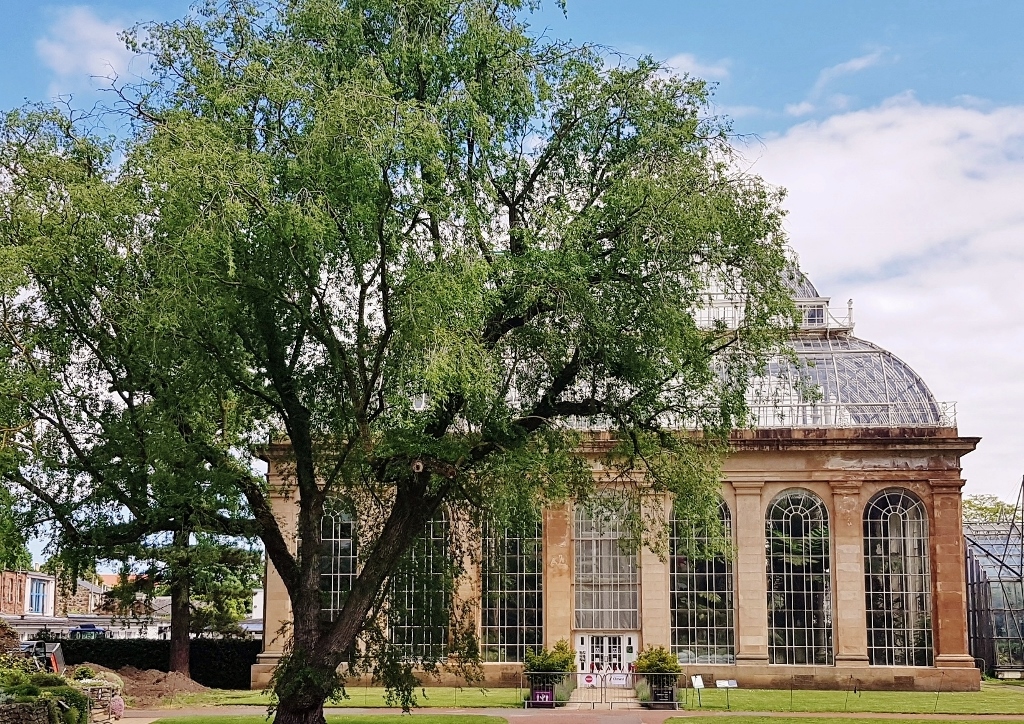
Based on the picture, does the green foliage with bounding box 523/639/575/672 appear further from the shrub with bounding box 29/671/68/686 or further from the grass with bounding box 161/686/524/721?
the shrub with bounding box 29/671/68/686

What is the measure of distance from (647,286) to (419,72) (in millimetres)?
4876

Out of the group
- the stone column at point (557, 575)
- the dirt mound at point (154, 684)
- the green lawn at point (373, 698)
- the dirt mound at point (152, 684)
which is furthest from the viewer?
the stone column at point (557, 575)

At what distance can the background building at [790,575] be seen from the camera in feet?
127

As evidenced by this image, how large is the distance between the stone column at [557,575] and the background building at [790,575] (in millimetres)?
47

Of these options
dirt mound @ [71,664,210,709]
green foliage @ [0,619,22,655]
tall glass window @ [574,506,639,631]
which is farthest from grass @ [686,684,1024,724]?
green foliage @ [0,619,22,655]

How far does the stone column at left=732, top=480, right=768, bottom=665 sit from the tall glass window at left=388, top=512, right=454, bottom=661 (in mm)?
18315

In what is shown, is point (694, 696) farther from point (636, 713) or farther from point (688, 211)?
point (688, 211)

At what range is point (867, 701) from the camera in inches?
1320

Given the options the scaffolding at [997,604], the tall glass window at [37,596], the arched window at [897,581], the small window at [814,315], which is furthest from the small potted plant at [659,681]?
the tall glass window at [37,596]

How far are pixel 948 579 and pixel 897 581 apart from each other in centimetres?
157

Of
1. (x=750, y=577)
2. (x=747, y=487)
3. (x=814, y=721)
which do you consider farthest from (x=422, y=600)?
(x=747, y=487)

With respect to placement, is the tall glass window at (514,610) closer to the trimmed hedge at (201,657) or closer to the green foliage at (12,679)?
the trimmed hedge at (201,657)

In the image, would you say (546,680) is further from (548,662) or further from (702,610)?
(702,610)

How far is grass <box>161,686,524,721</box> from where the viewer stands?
32875mm
